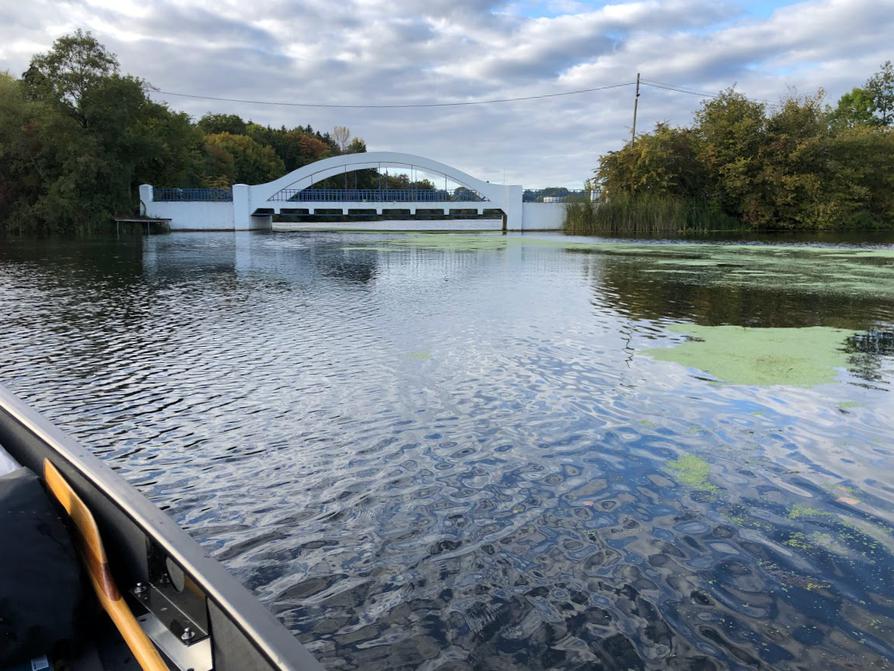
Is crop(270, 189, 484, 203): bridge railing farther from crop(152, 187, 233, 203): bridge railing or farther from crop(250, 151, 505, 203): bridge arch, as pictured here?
crop(152, 187, 233, 203): bridge railing

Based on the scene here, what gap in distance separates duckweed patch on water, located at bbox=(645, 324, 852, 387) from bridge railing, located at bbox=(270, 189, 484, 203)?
35396 millimetres

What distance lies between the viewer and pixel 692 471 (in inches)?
152

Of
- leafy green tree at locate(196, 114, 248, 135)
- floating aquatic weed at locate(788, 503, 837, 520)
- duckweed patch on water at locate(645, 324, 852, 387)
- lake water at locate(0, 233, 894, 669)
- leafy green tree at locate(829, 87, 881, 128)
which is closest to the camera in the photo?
lake water at locate(0, 233, 894, 669)

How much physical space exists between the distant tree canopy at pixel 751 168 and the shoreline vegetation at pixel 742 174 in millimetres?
58

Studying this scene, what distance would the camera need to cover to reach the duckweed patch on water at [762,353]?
5.85 meters

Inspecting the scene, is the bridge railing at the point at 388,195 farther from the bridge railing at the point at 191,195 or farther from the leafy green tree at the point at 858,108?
the leafy green tree at the point at 858,108

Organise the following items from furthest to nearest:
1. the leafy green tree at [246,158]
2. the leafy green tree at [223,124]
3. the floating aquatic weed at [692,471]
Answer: the leafy green tree at [223,124], the leafy green tree at [246,158], the floating aquatic weed at [692,471]

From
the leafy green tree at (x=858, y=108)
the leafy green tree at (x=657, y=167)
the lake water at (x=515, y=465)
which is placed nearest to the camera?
the lake water at (x=515, y=465)

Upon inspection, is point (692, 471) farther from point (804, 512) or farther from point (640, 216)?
point (640, 216)

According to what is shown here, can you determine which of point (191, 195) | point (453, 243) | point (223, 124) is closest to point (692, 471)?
point (453, 243)

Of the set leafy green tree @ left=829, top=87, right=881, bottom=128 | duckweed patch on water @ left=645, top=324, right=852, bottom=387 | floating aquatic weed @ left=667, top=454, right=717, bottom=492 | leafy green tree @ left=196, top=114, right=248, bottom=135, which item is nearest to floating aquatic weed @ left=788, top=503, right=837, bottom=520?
floating aquatic weed @ left=667, top=454, right=717, bottom=492

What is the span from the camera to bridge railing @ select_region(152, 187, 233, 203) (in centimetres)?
4091

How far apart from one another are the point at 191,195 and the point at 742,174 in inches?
1336

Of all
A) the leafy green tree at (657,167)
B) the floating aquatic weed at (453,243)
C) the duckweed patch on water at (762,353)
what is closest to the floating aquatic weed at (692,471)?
the duckweed patch on water at (762,353)
